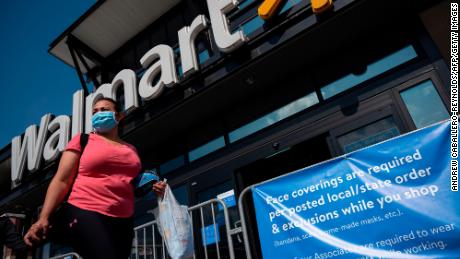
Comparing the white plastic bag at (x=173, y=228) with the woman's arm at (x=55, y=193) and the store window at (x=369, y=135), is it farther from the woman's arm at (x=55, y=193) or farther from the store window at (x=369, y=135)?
the store window at (x=369, y=135)

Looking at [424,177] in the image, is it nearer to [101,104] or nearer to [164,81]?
[101,104]

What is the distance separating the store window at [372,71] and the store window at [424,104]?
495 mm

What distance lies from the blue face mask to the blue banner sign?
2.03 meters

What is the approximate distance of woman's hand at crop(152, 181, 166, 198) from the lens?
2180 mm

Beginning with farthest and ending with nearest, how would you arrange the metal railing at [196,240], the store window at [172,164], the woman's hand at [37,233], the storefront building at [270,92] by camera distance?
the store window at [172,164]
the storefront building at [270,92]
the metal railing at [196,240]
the woman's hand at [37,233]

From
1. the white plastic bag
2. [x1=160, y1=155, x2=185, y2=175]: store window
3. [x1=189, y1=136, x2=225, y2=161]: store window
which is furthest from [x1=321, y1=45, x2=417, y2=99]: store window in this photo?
the white plastic bag

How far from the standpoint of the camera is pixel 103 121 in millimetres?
2037

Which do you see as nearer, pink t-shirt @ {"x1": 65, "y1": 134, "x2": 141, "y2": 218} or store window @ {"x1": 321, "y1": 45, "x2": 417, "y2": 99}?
pink t-shirt @ {"x1": 65, "y1": 134, "x2": 141, "y2": 218}

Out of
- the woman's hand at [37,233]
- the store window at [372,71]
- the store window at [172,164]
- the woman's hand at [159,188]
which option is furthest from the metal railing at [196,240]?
the store window at [372,71]

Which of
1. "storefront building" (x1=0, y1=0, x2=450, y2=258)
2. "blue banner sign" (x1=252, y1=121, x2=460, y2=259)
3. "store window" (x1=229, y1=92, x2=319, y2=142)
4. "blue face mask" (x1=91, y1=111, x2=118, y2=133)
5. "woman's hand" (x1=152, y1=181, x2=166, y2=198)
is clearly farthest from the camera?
"store window" (x1=229, y1=92, x2=319, y2=142)

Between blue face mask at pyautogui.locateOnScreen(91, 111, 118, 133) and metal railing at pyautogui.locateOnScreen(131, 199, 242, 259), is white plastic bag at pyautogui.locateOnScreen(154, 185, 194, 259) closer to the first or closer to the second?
blue face mask at pyautogui.locateOnScreen(91, 111, 118, 133)

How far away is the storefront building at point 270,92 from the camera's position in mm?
4562

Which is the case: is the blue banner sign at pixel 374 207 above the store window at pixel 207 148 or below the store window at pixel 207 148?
below

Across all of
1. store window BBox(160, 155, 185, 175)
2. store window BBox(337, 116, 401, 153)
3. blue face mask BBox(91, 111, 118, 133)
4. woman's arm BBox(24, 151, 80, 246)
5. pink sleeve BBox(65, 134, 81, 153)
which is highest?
store window BBox(160, 155, 185, 175)
